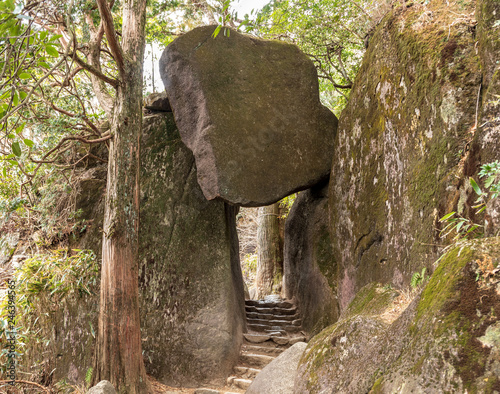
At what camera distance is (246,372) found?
20.6 ft

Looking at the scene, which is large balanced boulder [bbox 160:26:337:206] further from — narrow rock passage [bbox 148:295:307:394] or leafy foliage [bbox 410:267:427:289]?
leafy foliage [bbox 410:267:427:289]

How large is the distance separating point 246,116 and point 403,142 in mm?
2750

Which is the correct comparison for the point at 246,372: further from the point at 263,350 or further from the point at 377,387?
the point at 377,387

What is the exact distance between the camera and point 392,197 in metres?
4.37

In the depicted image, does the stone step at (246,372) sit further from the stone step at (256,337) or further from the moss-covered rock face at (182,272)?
the stone step at (256,337)

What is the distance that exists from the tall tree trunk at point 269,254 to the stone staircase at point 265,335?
1.49 metres

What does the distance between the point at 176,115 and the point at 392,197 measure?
3.75 metres

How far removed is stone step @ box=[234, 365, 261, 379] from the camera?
618 centimetres

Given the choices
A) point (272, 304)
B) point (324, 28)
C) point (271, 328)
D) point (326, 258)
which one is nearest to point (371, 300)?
point (326, 258)

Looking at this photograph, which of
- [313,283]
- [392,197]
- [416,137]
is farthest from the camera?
[313,283]

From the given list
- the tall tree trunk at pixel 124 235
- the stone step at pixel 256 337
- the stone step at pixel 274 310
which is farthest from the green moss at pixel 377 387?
the stone step at pixel 274 310

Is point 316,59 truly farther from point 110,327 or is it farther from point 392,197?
point 110,327

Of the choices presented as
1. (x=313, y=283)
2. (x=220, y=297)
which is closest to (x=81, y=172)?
(x=220, y=297)

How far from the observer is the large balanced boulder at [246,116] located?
600 cm
